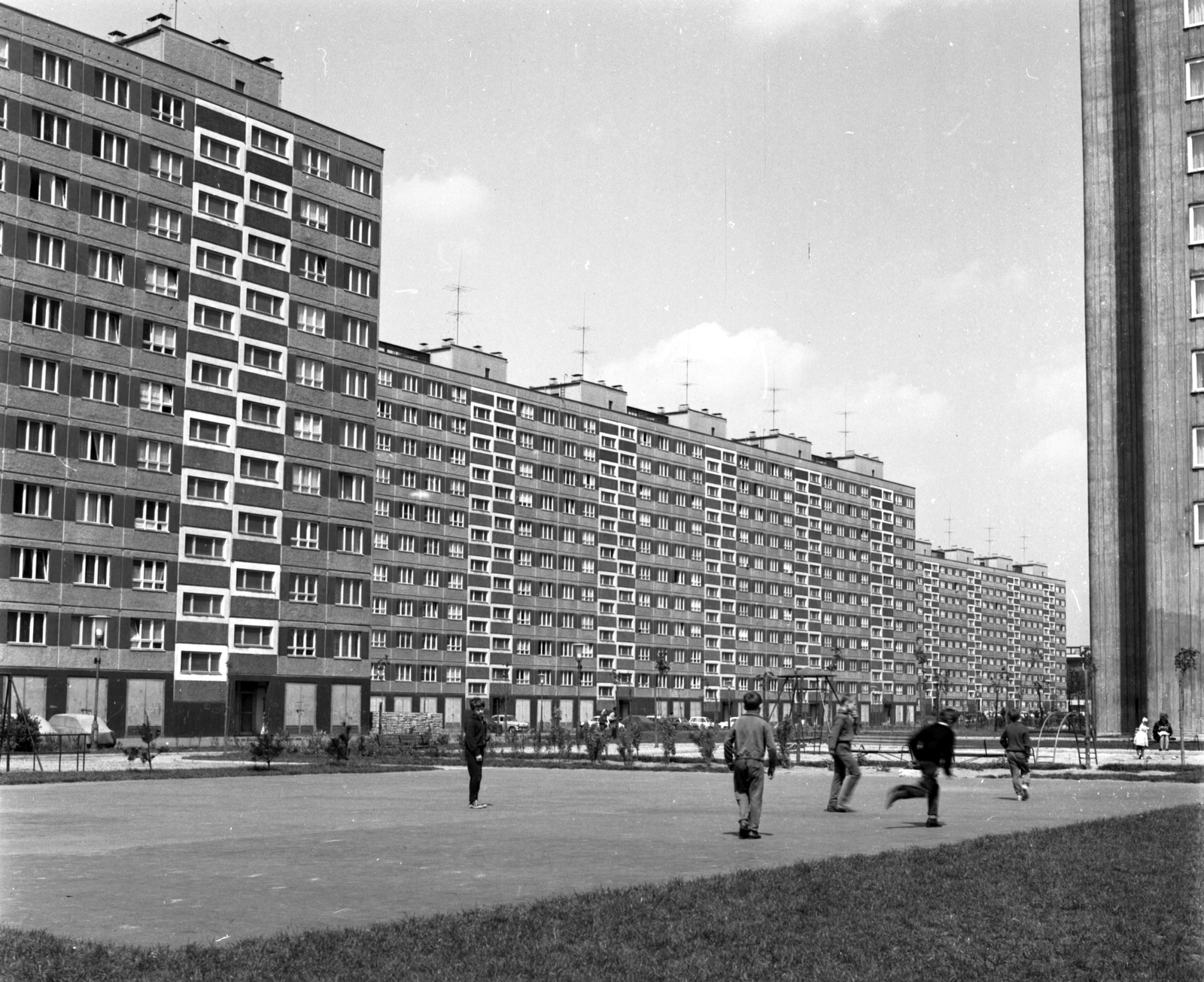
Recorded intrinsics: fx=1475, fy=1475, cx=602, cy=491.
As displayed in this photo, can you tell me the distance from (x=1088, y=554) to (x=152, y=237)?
179 ft

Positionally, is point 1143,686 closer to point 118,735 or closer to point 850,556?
point 118,735

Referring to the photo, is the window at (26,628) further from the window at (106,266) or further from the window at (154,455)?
the window at (106,266)

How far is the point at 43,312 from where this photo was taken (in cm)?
7662

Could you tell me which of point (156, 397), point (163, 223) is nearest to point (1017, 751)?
point (156, 397)

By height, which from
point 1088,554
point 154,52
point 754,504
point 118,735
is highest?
point 154,52

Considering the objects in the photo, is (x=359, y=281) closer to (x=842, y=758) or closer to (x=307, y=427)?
(x=307, y=427)

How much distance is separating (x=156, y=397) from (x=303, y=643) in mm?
18074

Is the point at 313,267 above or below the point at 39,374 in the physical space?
above

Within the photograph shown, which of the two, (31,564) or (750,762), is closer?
(750,762)

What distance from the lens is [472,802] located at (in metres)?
26.0

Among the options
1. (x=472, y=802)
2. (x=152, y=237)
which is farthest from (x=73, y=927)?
(x=152, y=237)

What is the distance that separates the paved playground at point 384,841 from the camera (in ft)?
42.2

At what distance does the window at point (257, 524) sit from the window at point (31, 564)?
535 inches

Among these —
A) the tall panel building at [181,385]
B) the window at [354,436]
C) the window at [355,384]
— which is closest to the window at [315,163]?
the tall panel building at [181,385]
